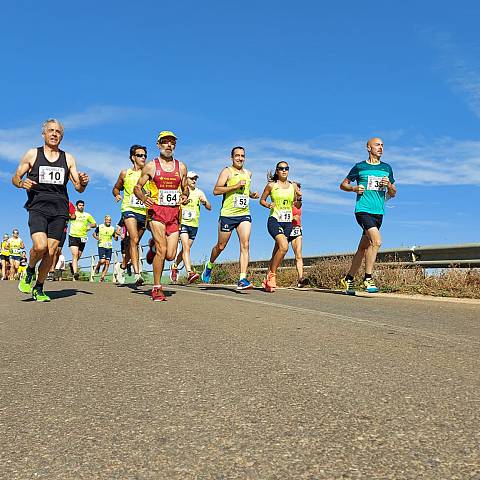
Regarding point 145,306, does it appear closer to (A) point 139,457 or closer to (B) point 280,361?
(B) point 280,361

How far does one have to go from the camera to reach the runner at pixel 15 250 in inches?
999

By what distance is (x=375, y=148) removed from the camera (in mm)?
9469

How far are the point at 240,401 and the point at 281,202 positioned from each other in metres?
8.50

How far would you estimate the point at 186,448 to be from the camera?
196 cm

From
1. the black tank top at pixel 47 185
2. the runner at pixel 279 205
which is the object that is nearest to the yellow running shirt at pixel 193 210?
the runner at pixel 279 205

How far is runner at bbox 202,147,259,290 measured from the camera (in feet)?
33.8

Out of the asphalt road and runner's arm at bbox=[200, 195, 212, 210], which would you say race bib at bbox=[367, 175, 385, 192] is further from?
runner's arm at bbox=[200, 195, 212, 210]

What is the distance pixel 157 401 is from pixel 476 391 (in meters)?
1.43

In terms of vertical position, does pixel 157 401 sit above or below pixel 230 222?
below

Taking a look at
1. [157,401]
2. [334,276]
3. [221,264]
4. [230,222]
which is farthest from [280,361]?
[221,264]

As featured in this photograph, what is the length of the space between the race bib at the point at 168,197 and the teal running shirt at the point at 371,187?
9.63 feet

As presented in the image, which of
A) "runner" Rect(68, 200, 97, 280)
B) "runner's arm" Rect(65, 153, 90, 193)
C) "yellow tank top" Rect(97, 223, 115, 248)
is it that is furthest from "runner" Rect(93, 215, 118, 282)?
"runner's arm" Rect(65, 153, 90, 193)

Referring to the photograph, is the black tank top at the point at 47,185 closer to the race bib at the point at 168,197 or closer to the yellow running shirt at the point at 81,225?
the race bib at the point at 168,197

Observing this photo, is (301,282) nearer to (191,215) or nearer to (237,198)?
(237,198)
